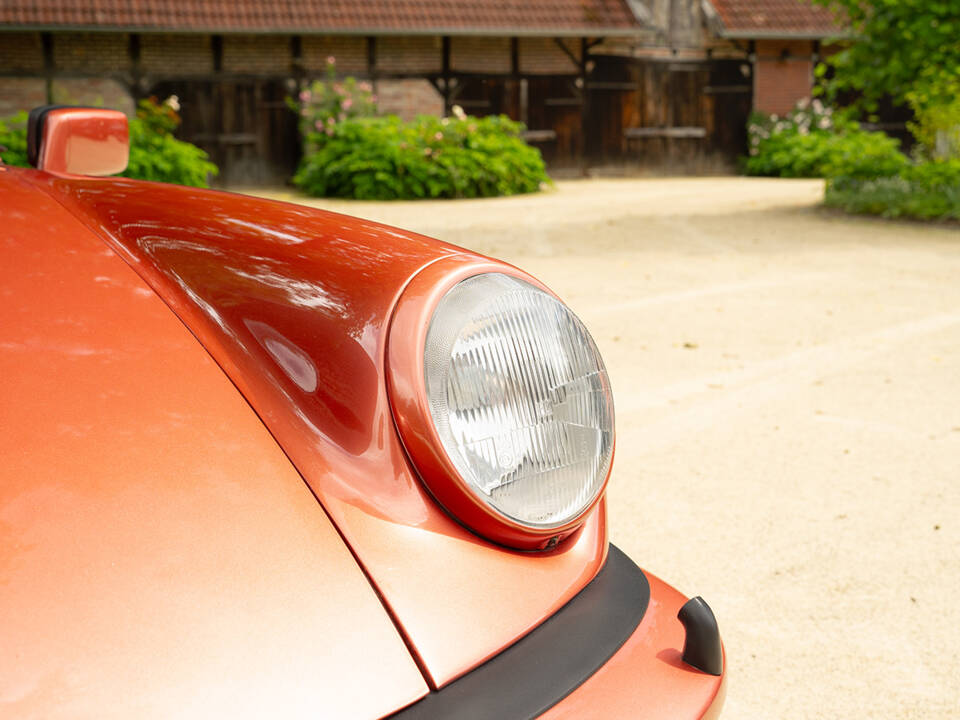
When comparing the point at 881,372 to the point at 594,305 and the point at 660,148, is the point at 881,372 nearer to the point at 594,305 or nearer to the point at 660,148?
the point at 594,305

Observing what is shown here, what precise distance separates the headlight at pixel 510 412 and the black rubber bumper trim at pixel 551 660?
0.31 feet

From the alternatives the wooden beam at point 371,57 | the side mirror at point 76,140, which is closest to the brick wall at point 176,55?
the wooden beam at point 371,57

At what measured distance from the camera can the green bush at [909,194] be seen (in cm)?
948

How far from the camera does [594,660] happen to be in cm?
93

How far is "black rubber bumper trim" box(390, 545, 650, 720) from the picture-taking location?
2.66 feet

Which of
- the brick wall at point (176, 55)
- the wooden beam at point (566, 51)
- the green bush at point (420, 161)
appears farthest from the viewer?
the wooden beam at point (566, 51)

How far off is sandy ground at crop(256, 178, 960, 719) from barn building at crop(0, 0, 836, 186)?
30.3 feet

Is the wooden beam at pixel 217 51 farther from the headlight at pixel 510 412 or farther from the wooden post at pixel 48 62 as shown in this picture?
the headlight at pixel 510 412

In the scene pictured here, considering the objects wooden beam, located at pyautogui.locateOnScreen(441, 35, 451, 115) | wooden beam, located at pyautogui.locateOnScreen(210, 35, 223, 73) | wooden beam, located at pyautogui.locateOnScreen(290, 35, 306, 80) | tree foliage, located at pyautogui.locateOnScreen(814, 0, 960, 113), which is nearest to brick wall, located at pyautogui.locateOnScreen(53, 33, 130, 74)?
wooden beam, located at pyautogui.locateOnScreen(210, 35, 223, 73)

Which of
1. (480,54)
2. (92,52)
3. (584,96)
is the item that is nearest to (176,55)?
(92,52)

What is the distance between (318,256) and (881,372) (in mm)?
3597

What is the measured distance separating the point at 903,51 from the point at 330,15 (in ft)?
30.8

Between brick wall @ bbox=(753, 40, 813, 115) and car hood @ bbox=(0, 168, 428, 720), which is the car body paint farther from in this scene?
brick wall @ bbox=(753, 40, 813, 115)

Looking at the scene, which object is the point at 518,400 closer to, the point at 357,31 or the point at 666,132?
the point at 357,31
